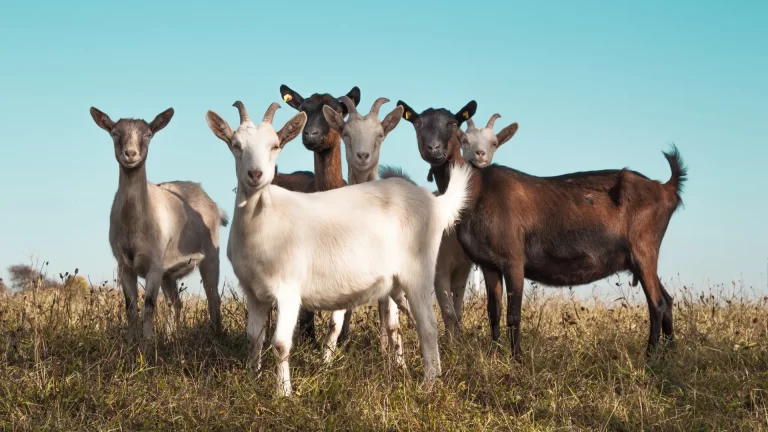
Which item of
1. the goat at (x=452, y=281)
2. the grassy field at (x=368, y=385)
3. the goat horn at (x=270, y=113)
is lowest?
the grassy field at (x=368, y=385)

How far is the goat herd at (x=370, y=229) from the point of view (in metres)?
6.45

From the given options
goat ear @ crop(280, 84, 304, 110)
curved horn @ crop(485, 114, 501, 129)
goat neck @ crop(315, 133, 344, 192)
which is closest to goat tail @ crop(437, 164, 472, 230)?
goat neck @ crop(315, 133, 344, 192)

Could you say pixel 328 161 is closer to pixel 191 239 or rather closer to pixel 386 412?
pixel 191 239

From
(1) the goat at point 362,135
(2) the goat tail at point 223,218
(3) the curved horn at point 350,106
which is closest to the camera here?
(1) the goat at point 362,135

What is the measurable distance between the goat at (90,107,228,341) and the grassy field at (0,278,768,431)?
0.42 m

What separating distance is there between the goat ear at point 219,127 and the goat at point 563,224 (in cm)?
251

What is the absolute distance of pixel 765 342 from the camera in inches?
340

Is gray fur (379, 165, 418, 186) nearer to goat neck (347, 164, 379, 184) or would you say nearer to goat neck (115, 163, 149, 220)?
goat neck (347, 164, 379, 184)

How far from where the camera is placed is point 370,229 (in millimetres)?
6840

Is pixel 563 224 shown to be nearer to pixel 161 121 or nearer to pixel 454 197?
pixel 454 197

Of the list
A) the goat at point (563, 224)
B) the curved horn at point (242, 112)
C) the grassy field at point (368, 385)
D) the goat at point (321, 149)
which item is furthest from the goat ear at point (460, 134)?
the curved horn at point (242, 112)

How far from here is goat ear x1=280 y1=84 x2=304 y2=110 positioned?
31.0 feet

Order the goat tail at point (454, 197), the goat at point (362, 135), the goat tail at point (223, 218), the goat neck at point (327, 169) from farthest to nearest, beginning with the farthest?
the goat tail at point (223, 218), the goat neck at point (327, 169), the goat at point (362, 135), the goat tail at point (454, 197)

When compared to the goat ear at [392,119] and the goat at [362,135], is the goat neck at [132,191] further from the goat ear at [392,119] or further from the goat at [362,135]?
the goat ear at [392,119]
